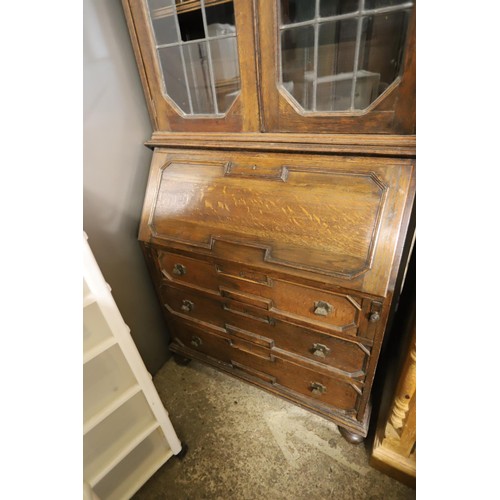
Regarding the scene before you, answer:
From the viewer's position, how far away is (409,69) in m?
0.80

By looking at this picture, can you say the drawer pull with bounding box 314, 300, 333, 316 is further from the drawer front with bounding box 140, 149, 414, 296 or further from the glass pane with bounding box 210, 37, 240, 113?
the glass pane with bounding box 210, 37, 240, 113

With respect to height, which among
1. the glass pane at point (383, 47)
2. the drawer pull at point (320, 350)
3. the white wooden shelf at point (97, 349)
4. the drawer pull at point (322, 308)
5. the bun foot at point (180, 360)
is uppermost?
the glass pane at point (383, 47)

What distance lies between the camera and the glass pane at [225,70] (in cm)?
101

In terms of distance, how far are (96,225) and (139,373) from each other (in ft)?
2.20

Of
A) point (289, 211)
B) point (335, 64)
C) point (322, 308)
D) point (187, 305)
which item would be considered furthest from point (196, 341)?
point (335, 64)

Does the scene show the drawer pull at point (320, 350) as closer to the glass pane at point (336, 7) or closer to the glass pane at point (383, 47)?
the glass pane at point (383, 47)

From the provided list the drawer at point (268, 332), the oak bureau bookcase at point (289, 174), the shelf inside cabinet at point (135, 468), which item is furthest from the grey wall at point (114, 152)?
the shelf inside cabinet at point (135, 468)

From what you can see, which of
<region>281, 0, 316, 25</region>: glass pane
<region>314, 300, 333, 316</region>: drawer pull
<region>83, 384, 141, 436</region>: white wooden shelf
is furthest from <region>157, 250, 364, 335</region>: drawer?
<region>281, 0, 316, 25</region>: glass pane

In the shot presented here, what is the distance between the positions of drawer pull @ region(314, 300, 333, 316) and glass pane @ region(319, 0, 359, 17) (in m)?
0.93

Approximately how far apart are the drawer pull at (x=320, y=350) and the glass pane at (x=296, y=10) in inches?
45.9
